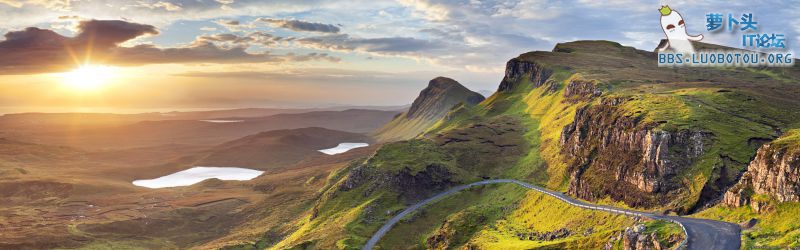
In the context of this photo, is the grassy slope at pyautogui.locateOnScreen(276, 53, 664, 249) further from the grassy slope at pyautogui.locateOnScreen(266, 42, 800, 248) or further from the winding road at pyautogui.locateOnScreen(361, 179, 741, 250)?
the winding road at pyautogui.locateOnScreen(361, 179, 741, 250)

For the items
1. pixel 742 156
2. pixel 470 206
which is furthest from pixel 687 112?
pixel 470 206

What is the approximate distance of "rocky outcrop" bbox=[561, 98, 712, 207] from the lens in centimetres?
11881

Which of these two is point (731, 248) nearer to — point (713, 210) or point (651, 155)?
point (713, 210)

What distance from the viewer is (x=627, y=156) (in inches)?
5271

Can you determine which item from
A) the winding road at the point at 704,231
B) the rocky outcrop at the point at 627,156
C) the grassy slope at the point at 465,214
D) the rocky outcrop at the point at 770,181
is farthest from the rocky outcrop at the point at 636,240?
the rocky outcrop at the point at 627,156

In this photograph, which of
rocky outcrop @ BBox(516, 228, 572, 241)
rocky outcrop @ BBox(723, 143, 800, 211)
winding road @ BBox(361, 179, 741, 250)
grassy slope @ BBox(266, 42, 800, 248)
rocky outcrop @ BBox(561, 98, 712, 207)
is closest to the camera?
winding road @ BBox(361, 179, 741, 250)

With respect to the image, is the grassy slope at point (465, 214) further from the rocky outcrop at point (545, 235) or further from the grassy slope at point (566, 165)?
the rocky outcrop at point (545, 235)

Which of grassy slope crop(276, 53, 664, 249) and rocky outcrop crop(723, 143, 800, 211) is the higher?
rocky outcrop crop(723, 143, 800, 211)

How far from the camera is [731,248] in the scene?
7519 centimetres

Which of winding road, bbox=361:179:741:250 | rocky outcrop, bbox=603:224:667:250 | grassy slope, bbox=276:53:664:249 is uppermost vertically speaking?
winding road, bbox=361:179:741:250

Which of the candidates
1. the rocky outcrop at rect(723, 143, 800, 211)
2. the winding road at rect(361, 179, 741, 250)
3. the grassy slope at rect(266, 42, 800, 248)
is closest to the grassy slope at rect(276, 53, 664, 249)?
the grassy slope at rect(266, 42, 800, 248)

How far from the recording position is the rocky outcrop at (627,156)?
4678 inches

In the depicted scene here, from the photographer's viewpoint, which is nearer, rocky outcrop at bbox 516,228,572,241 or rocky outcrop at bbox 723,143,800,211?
rocky outcrop at bbox 723,143,800,211

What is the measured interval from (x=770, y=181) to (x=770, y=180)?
0.23m
